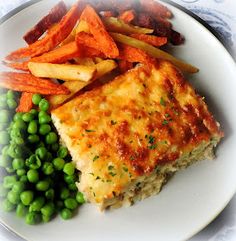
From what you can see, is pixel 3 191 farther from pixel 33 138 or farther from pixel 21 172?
pixel 33 138

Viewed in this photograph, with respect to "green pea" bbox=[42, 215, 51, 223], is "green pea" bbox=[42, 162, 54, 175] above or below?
above

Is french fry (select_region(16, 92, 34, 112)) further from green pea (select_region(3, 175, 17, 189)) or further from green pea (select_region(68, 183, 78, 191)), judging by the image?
green pea (select_region(68, 183, 78, 191))

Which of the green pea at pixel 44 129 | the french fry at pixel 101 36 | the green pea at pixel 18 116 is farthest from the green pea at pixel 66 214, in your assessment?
the french fry at pixel 101 36

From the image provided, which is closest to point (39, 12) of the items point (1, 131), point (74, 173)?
point (1, 131)

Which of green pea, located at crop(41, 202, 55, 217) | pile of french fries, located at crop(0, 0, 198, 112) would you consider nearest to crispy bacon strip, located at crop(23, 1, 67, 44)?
pile of french fries, located at crop(0, 0, 198, 112)

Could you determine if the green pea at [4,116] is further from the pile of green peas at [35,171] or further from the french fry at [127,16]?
the french fry at [127,16]


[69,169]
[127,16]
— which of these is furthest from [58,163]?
[127,16]

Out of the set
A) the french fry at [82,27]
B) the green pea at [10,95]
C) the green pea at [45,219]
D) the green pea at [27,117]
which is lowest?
the green pea at [45,219]
